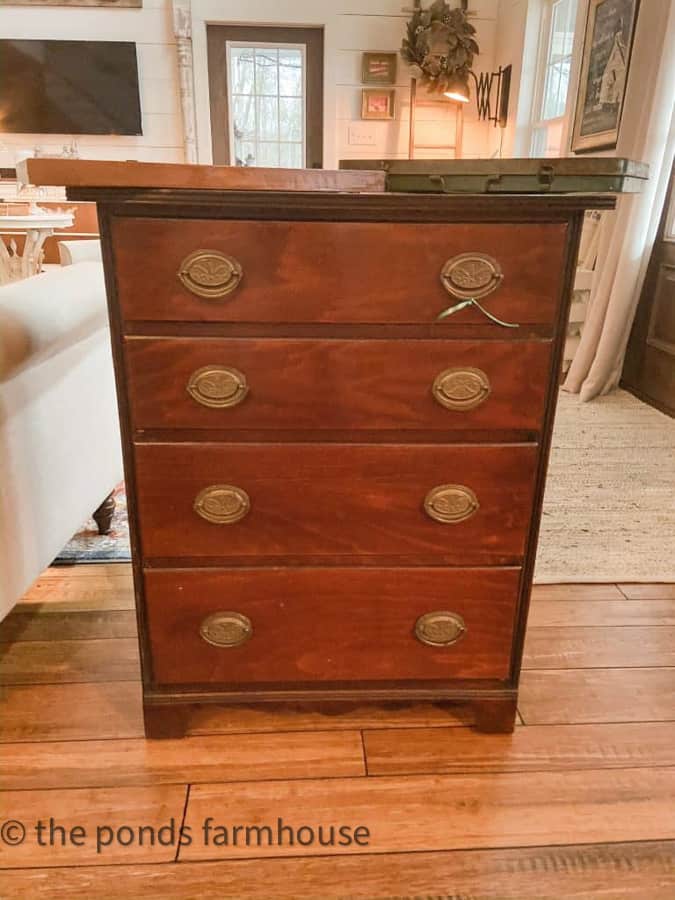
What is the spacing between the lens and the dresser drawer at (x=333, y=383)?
2.99 feet

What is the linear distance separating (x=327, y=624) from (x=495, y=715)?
352 mm

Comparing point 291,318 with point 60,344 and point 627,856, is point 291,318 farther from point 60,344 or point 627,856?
point 627,856

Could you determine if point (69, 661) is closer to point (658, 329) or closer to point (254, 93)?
point (658, 329)

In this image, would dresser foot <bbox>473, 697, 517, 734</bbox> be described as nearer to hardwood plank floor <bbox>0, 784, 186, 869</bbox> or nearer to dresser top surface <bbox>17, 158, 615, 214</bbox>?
hardwood plank floor <bbox>0, 784, 186, 869</bbox>

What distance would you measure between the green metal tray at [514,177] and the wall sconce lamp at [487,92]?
3941mm

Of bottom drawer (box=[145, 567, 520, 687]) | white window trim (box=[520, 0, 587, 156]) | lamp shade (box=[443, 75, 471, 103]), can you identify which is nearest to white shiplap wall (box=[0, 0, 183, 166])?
lamp shade (box=[443, 75, 471, 103])

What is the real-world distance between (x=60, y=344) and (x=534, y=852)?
1126 mm

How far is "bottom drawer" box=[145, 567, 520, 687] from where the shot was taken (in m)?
1.04

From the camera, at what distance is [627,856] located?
0.96 m

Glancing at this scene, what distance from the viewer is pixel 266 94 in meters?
4.57

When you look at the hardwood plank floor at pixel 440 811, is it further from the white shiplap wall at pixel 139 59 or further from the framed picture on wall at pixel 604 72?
the white shiplap wall at pixel 139 59

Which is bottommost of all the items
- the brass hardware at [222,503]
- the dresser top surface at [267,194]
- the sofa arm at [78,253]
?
the brass hardware at [222,503]

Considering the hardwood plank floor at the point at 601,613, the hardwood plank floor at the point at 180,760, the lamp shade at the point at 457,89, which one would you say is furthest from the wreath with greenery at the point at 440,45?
the hardwood plank floor at the point at 180,760

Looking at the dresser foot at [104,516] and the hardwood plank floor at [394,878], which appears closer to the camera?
the hardwood plank floor at [394,878]
